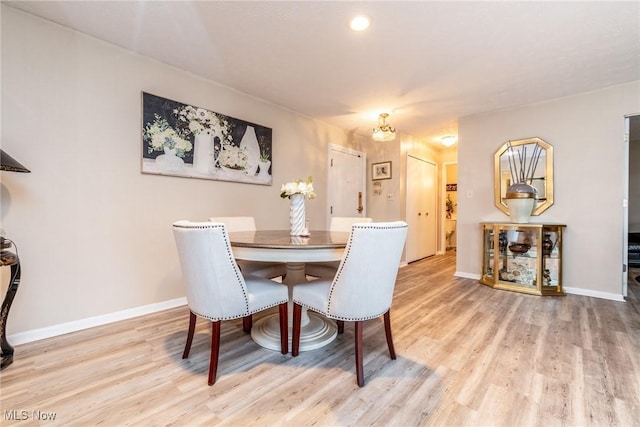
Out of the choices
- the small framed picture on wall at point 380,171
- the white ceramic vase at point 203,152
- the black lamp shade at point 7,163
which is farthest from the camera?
the small framed picture on wall at point 380,171

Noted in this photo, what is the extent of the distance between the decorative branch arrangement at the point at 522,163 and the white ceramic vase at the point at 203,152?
3655 millimetres

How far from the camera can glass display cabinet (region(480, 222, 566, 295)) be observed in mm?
3156

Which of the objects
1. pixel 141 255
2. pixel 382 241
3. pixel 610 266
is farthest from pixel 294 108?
pixel 610 266

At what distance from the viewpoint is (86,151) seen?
2.16m

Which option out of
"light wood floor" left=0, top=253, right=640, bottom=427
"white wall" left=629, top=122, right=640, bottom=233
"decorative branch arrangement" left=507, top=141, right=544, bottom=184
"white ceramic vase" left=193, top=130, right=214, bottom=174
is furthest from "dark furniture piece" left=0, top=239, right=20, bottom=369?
"white wall" left=629, top=122, right=640, bottom=233

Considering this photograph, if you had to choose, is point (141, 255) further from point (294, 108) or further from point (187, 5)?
point (294, 108)

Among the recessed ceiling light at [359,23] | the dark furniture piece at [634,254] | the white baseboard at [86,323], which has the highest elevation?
the recessed ceiling light at [359,23]

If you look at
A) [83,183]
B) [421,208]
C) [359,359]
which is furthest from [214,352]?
[421,208]

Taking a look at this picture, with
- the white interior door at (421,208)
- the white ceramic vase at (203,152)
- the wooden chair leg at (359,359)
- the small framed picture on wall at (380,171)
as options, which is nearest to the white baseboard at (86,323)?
the white ceramic vase at (203,152)

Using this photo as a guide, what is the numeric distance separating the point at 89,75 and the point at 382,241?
2.57 m

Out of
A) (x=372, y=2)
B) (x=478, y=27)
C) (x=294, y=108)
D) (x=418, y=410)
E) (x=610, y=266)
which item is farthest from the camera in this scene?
(x=294, y=108)

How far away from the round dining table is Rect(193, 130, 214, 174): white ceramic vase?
1.17 m

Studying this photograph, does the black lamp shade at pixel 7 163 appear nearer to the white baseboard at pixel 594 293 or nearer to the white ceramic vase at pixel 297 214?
the white ceramic vase at pixel 297 214

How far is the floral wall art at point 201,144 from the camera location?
248 centimetres
